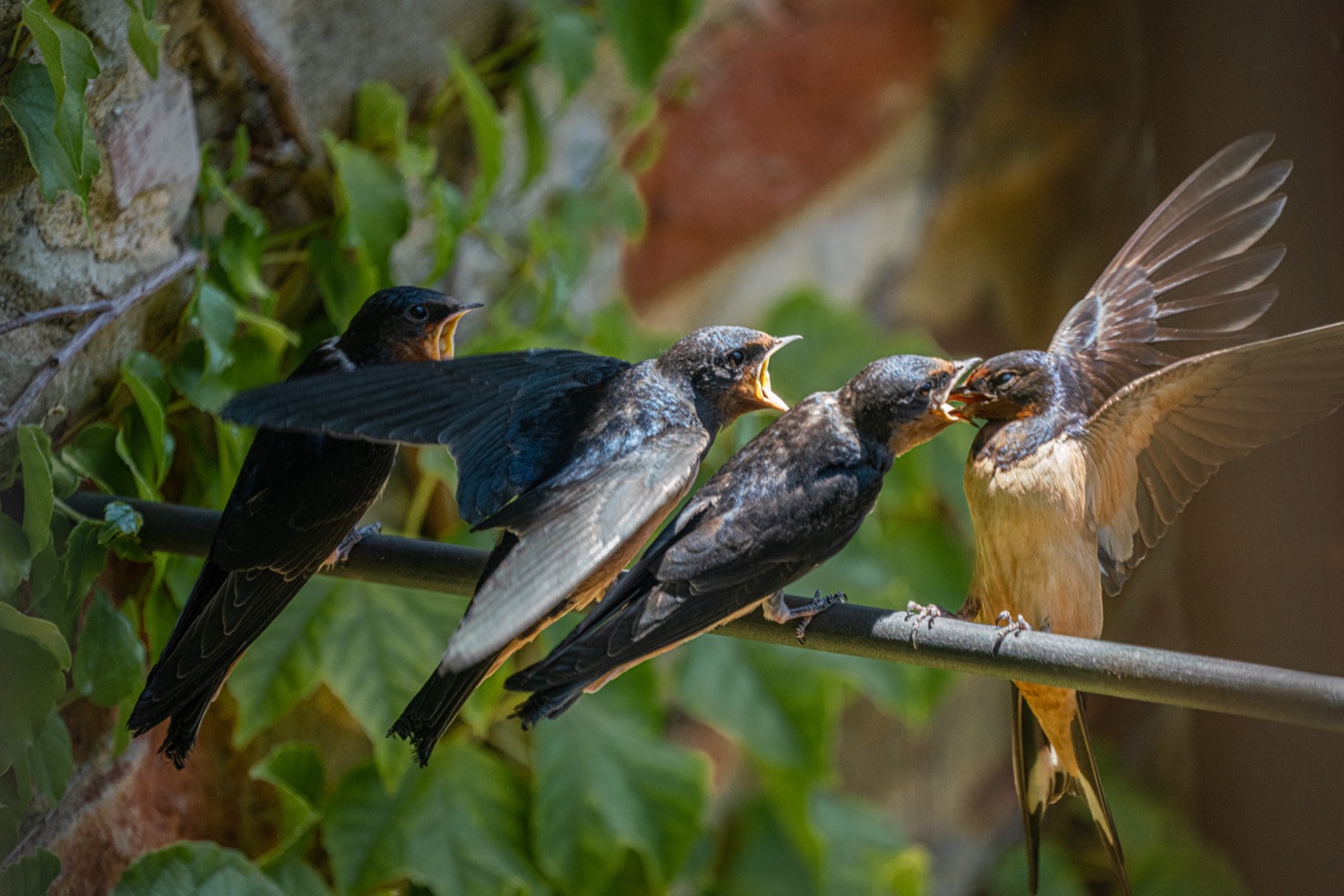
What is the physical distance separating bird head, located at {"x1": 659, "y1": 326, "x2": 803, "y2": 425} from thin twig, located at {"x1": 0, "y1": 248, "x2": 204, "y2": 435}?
60 cm

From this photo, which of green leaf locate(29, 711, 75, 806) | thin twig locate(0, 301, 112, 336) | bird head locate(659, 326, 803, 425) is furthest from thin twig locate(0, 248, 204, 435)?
bird head locate(659, 326, 803, 425)

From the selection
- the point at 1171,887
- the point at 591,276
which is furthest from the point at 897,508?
the point at 1171,887

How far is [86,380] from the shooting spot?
4.00 ft

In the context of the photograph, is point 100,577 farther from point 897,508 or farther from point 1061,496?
point 897,508

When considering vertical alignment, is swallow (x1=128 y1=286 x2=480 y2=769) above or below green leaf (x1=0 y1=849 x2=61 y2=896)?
above

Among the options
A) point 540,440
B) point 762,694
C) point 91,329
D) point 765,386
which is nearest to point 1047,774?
point 765,386

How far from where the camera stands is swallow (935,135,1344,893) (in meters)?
0.96

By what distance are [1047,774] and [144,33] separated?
1050mm

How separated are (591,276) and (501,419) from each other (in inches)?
55.0

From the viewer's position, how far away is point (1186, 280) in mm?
1020

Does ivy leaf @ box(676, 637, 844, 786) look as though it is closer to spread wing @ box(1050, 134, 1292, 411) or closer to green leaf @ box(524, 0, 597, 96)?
green leaf @ box(524, 0, 597, 96)

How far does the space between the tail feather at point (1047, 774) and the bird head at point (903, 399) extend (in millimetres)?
303

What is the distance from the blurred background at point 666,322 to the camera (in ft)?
3.87

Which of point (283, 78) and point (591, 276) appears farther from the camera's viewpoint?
point (591, 276)
